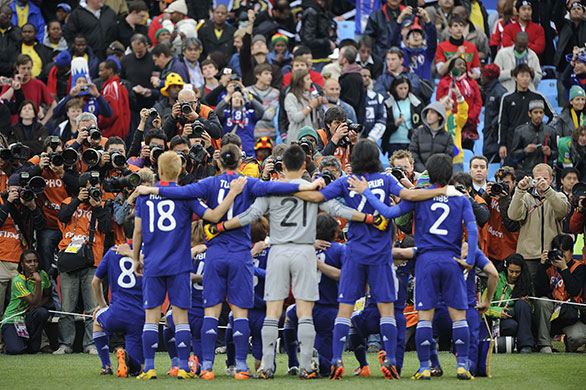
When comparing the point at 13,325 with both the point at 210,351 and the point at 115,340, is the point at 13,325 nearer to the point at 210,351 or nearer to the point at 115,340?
the point at 115,340

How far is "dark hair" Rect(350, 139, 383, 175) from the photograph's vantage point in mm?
9094

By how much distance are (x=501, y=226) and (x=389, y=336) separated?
4432mm

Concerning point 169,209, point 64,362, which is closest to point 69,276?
point 64,362

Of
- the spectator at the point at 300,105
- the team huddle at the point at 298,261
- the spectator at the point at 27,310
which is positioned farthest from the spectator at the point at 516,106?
the spectator at the point at 27,310

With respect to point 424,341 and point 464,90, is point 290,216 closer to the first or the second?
point 424,341

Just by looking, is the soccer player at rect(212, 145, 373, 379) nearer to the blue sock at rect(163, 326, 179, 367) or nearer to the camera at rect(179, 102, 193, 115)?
the blue sock at rect(163, 326, 179, 367)

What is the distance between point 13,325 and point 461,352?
5.67 meters

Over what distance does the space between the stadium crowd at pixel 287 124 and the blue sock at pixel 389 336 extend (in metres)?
0.59

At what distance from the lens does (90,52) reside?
17.2 metres

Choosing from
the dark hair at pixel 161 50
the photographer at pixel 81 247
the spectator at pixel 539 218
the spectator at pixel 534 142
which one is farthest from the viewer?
the dark hair at pixel 161 50

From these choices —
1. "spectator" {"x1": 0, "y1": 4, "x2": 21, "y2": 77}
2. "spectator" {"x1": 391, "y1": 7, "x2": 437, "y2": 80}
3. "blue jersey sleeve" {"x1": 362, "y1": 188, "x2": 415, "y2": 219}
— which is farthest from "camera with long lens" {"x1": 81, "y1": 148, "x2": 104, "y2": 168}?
"spectator" {"x1": 391, "y1": 7, "x2": 437, "y2": 80}

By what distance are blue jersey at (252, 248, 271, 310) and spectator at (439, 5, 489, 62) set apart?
986 centimetres

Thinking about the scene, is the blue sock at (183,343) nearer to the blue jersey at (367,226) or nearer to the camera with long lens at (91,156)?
the blue jersey at (367,226)

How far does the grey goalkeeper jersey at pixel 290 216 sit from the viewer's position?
29.0 feet
